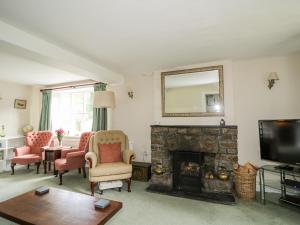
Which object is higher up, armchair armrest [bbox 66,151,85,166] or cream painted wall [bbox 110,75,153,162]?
cream painted wall [bbox 110,75,153,162]

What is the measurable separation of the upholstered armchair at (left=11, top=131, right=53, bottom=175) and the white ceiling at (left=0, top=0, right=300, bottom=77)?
2897 millimetres

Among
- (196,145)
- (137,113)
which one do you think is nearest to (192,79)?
(196,145)

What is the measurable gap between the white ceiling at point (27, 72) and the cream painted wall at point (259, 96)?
3.67 meters

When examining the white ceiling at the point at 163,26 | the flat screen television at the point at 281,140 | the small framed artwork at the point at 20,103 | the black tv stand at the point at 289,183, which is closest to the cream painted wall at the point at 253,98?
the white ceiling at the point at 163,26

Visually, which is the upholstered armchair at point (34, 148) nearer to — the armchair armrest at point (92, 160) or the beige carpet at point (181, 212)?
the beige carpet at point (181, 212)

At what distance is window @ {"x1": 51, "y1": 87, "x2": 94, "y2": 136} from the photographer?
5203 mm

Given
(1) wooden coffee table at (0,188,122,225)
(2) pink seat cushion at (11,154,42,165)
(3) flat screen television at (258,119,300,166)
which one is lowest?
(1) wooden coffee table at (0,188,122,225)

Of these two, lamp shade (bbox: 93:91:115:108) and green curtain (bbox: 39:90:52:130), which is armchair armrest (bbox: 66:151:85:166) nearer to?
lamp shade (bbox: 93:91:115:108)

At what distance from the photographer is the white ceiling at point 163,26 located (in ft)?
5.69

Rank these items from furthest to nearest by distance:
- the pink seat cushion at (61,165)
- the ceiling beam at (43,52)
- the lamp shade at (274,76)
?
the pink seat cushion at (61,165)
the lamp shade at (274,76)
the ceiling beam at (43,52)

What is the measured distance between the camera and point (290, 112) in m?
2.99

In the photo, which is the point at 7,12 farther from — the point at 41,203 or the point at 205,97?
the point at 205,97

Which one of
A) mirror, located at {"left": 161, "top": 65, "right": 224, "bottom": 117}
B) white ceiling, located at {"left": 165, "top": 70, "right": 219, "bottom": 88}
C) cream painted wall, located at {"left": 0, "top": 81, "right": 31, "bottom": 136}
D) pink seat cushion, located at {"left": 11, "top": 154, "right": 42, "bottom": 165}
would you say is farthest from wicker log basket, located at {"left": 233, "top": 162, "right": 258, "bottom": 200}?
cream painted wall, located at {"left": 0, "top": 81, "right": 31, "bottom": 136}

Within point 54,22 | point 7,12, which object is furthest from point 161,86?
point 7,12
